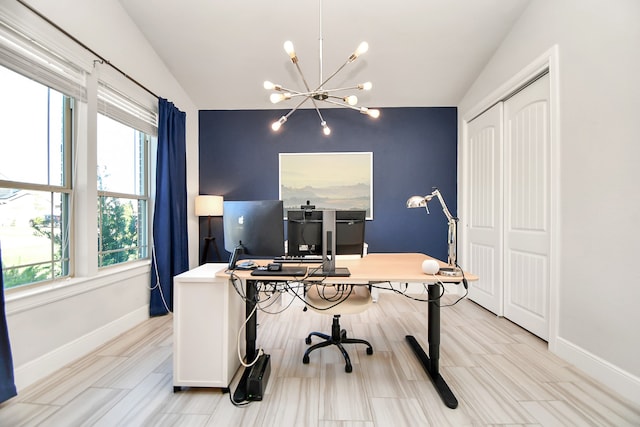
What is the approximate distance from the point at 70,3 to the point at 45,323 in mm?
2400

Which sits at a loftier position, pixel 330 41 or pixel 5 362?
pixel 330 41

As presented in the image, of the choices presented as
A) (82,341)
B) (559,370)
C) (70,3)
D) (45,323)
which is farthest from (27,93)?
(559,370)

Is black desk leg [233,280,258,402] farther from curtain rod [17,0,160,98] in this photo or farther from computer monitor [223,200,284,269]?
curtain rod [17,0,160,98]

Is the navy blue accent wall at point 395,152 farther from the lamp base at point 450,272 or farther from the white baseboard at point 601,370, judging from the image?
the lamp base at point 450,272

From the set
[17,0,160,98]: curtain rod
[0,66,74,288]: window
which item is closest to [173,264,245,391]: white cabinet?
[0,66,74,288]: window

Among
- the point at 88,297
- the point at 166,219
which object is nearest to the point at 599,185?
the point at 166,219

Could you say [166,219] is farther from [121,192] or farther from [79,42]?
[79,42]

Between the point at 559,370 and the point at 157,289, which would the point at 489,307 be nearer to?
the point at 559,370

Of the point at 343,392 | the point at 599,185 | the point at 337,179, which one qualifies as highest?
the point at 337,179

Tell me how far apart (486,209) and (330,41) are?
266 cm

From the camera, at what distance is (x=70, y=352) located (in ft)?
6.61

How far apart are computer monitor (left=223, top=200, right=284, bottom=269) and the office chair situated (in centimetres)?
49

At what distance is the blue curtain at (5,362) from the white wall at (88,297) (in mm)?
178

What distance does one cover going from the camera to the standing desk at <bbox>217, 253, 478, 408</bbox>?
1586 mm
